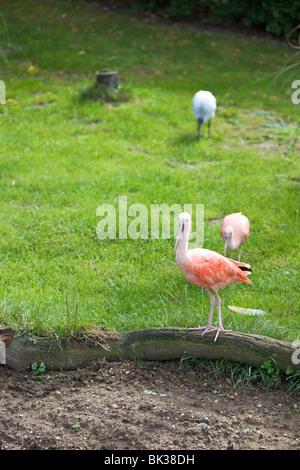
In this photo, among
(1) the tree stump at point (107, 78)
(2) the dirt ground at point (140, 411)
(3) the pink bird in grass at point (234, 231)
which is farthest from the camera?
(1) the tree stump at point (107, 78)

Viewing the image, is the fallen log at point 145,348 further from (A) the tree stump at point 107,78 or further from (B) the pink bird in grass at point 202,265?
(A) the tree stump at point 107,78

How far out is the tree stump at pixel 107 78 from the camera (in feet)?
31.8

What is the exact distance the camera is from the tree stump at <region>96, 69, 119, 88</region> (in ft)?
31.8

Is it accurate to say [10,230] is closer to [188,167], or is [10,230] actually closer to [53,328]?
[53,328]

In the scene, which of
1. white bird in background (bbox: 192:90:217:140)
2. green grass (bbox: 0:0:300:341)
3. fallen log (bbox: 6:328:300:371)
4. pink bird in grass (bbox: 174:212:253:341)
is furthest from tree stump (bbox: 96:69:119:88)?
fallen log (bbox: 6:328:300:371)

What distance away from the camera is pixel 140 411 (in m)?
3.43

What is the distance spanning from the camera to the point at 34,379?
3.80 metres

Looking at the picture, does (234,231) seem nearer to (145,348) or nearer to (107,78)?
(145,348)

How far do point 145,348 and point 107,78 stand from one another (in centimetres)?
685

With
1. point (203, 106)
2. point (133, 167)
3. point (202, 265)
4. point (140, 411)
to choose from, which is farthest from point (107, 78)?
point (140, 411)

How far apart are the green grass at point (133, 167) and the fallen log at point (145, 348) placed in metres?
0.14

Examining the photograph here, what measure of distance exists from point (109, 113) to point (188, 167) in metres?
2.19

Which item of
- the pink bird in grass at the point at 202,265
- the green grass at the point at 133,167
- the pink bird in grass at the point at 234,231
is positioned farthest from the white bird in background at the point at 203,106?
the pink bird in grass at the point at 202,265
